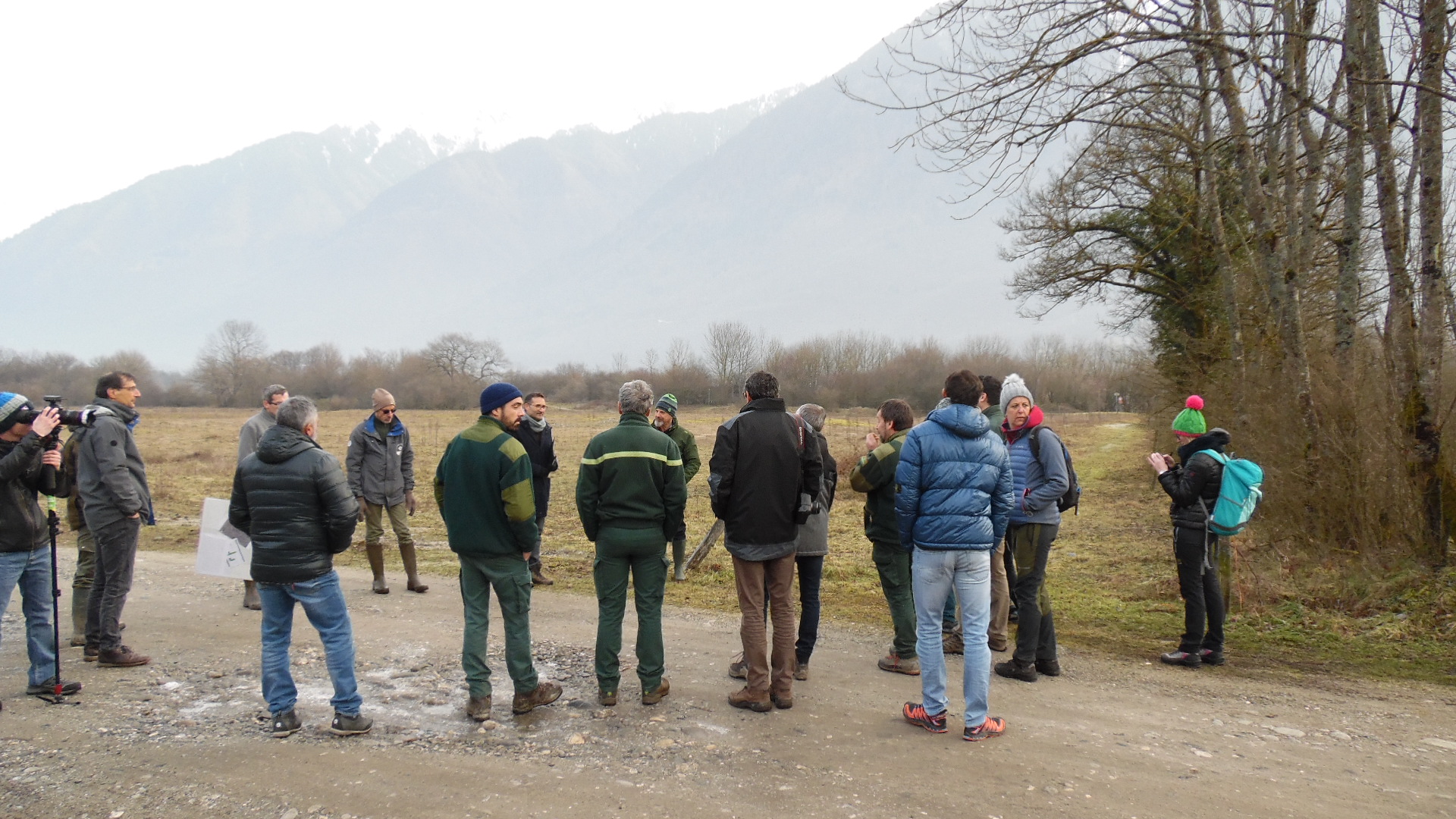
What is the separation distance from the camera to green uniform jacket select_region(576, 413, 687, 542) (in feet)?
17.2

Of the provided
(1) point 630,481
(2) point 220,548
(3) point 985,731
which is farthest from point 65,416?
(3) point 985,731

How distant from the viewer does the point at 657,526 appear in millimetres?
5367

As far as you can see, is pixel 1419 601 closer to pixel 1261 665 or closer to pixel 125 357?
pixel 1261 665

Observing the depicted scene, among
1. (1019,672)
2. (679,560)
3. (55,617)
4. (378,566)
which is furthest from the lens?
(679,560)

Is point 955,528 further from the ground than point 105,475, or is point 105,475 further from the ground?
point 105,475

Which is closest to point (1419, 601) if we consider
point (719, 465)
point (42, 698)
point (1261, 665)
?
point (1261, 665)

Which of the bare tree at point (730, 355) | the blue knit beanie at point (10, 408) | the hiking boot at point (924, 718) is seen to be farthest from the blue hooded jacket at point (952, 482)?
the bare tree at point (730, 355)

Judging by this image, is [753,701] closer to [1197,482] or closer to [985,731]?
[985,731]

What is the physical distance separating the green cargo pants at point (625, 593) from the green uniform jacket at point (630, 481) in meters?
0.08

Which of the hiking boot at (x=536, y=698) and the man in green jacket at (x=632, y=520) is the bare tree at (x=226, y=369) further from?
the man in green jacket at (x=632, y=520)

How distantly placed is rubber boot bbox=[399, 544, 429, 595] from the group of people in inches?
102

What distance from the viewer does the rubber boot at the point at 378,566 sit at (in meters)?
8.64

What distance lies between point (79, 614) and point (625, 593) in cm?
484

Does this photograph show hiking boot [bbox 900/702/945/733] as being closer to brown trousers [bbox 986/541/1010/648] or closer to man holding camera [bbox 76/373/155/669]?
brown trousers [bbox 986/541/1010/648]
